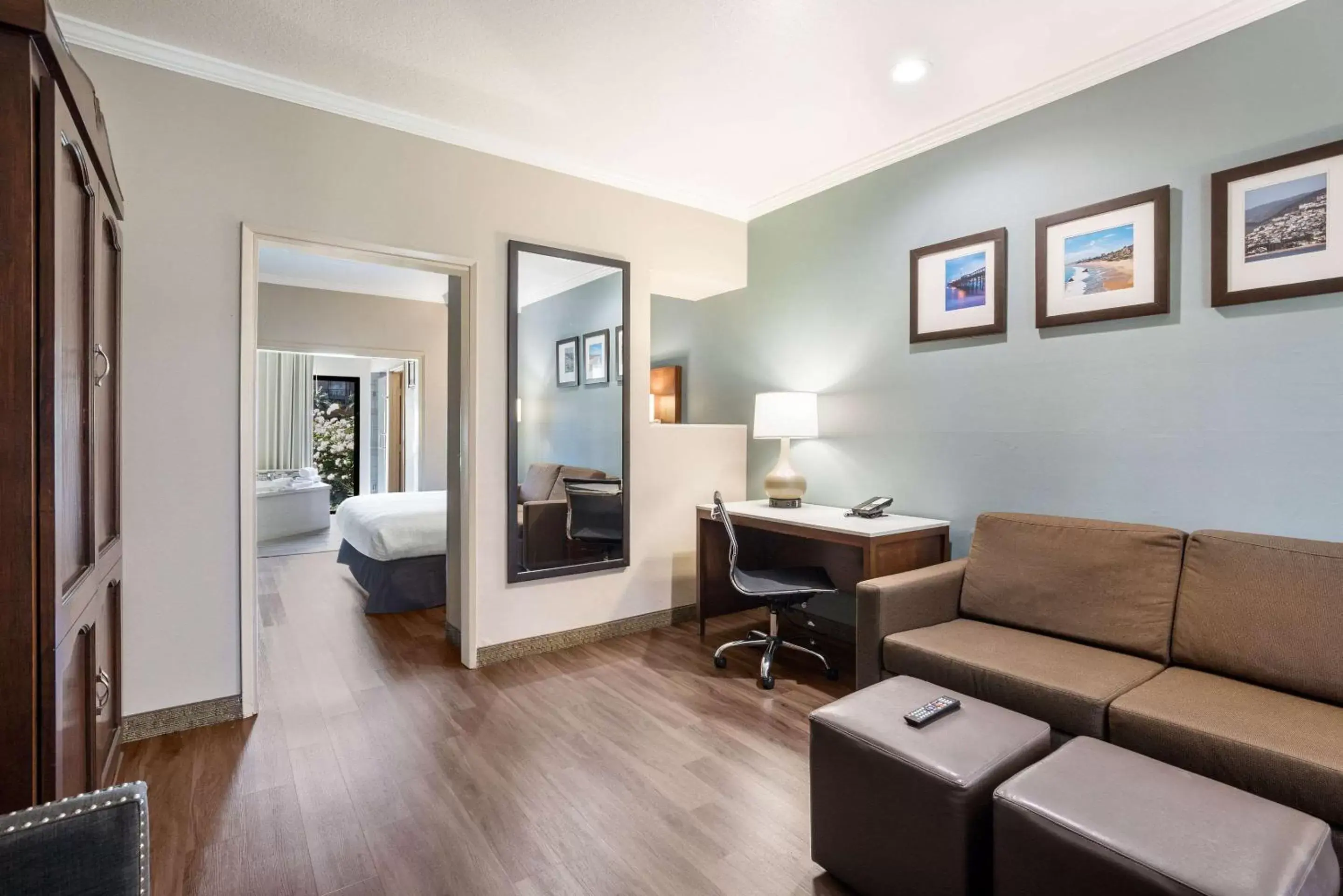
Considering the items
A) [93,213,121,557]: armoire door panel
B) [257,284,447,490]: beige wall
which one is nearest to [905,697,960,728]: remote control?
[93,213,121,557]: armoire door panel

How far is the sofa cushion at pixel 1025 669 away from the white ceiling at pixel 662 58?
2.21 meters

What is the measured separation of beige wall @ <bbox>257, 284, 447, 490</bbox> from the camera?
5.70 m

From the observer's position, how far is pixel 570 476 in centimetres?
354

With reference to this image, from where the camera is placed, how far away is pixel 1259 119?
215 cm

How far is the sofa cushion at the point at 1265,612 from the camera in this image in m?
1.76

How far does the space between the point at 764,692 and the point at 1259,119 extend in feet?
9.36

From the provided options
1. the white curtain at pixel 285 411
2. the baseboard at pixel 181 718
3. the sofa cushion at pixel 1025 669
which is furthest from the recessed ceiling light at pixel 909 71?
the white curtain at pixel 285 411

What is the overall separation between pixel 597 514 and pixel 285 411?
6.55m

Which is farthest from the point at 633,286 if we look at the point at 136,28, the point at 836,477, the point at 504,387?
the point at 136,28

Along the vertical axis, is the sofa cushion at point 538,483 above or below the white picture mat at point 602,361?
below

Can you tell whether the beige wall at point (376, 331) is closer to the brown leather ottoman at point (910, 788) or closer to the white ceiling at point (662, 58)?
the white ceiling at point (662, 58)

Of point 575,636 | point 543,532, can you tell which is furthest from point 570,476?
point 575,636

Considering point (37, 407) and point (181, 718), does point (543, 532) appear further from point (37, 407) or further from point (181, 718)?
point (37, 407)

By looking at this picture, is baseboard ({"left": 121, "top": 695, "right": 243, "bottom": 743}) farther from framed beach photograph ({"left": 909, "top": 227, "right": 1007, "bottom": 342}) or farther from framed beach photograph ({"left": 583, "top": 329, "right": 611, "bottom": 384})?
framed beach photograph ({"left": 909, "top": 227, "right": 1007, "bottom": 342})
